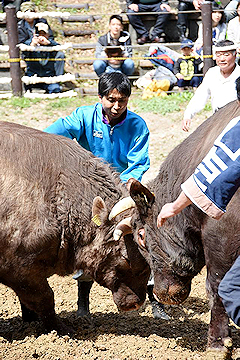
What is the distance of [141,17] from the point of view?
14.8 m

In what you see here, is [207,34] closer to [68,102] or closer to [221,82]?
[68,102]

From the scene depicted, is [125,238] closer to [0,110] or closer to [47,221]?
[47,221]

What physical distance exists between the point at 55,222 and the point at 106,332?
117cm

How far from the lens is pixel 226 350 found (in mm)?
4594

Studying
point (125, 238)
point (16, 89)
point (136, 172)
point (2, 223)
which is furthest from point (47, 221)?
point (16, 89)

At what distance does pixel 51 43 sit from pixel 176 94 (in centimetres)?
307

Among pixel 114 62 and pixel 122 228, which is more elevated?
pixel 122 228

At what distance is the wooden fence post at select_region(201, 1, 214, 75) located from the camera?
12086 millimetres

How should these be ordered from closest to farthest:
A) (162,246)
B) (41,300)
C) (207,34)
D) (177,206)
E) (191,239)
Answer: (177,206)
(191,239)
(162,246)
(41,300)
(207,34)

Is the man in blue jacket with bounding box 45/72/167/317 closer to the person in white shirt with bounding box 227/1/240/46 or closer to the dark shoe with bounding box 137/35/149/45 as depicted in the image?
the person in white shirt with bounding box 227/1/240/46

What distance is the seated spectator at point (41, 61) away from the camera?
1274 centimetres

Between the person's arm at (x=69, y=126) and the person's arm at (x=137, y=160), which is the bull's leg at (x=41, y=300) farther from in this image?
the person's arm at (x=69, y=126)

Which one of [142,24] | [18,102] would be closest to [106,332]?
[18,102]

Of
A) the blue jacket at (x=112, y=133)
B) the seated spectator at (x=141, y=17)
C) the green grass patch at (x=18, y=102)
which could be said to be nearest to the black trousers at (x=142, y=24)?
the seated spectator at (x=141, y=17)
